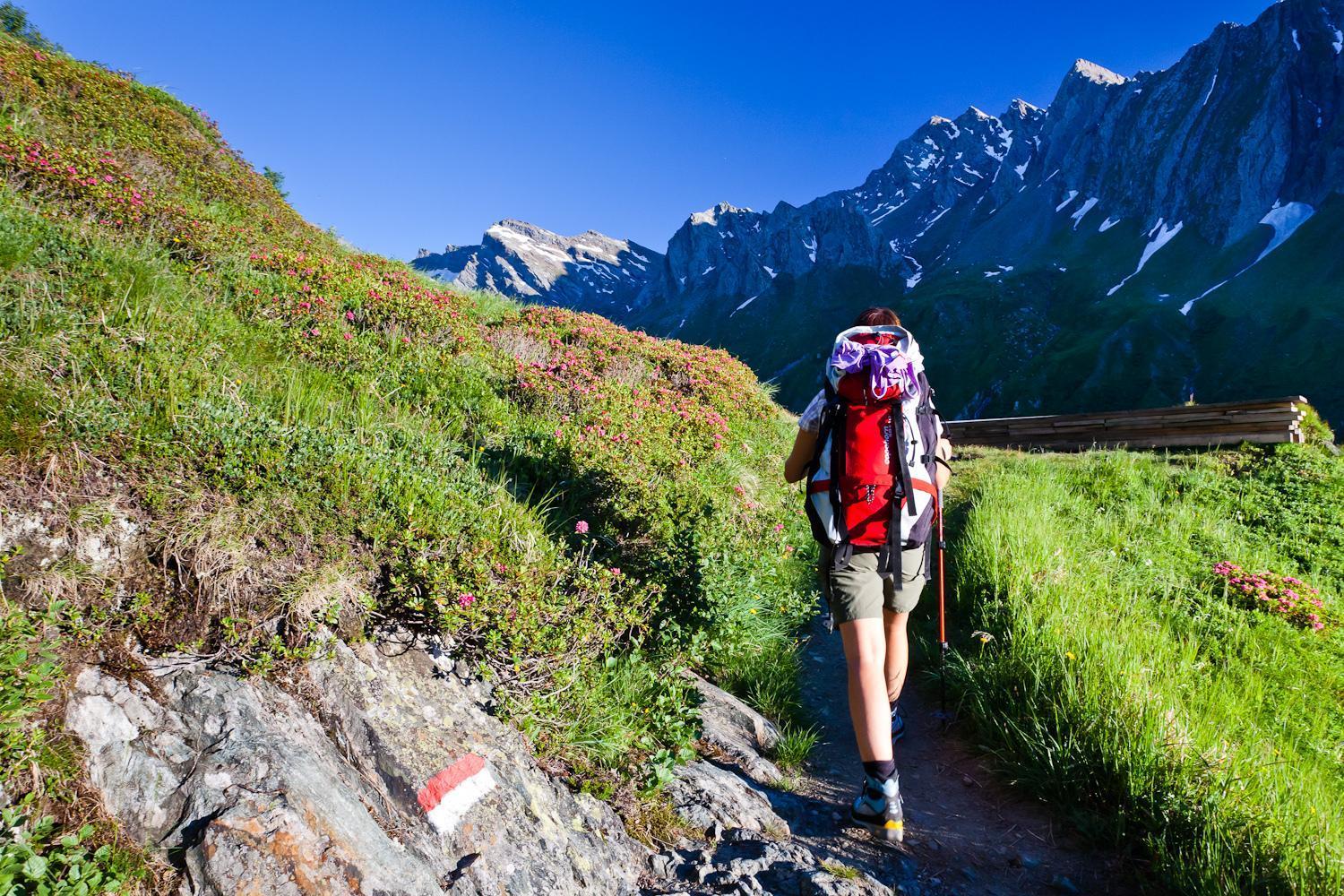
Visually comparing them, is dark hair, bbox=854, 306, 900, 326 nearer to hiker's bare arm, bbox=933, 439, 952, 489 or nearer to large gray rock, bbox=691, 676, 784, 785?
hiker's bare arm, bbox=933, 439, 952, 489

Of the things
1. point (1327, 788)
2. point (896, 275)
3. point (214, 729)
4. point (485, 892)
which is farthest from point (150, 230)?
point (896, 275)

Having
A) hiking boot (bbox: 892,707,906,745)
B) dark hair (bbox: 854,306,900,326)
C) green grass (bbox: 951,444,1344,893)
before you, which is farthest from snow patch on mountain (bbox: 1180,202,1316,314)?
dark hair (bbox: 854,306,900,326)

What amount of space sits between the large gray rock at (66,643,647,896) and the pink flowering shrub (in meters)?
6.53

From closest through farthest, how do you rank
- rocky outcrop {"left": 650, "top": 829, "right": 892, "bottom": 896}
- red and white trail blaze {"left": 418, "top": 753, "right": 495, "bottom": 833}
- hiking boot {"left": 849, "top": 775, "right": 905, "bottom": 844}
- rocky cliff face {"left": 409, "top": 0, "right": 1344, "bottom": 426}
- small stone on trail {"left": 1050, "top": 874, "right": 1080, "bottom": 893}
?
red and white trail blaze {"left": 418, "top": 753, "right": 495, "bottom": 833} → rocky outcrop {"left": 650, "top": 829, "right": 892, "bottom": 896} → small stone on trail {"left": 1050, "top": 874, "right": 1080, "bottom": 893} → hiking boot {"left": 849, "top": 775, "right": 905, "bottom": 844} → rocky cliff face {"left": 409, "top": 0, "right": 1344, "bottom": 426}

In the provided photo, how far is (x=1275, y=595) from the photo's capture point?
19.9 ft

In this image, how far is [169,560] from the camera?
2.93 m

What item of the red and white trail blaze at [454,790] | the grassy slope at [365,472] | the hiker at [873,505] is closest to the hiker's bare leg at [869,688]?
the hiker at [873,505]

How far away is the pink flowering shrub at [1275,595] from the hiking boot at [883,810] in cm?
482

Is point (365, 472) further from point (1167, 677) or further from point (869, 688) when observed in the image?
point (1167, 677)

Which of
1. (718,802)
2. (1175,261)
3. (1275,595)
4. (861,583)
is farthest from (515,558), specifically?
(1175,261)

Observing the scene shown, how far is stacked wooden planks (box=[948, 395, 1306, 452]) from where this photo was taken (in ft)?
34.8

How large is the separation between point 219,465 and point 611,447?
329cm

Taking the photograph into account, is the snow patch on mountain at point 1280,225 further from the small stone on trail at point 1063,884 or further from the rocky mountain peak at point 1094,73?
the small stone on trail at point 1063,884

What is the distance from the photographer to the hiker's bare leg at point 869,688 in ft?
11.1
